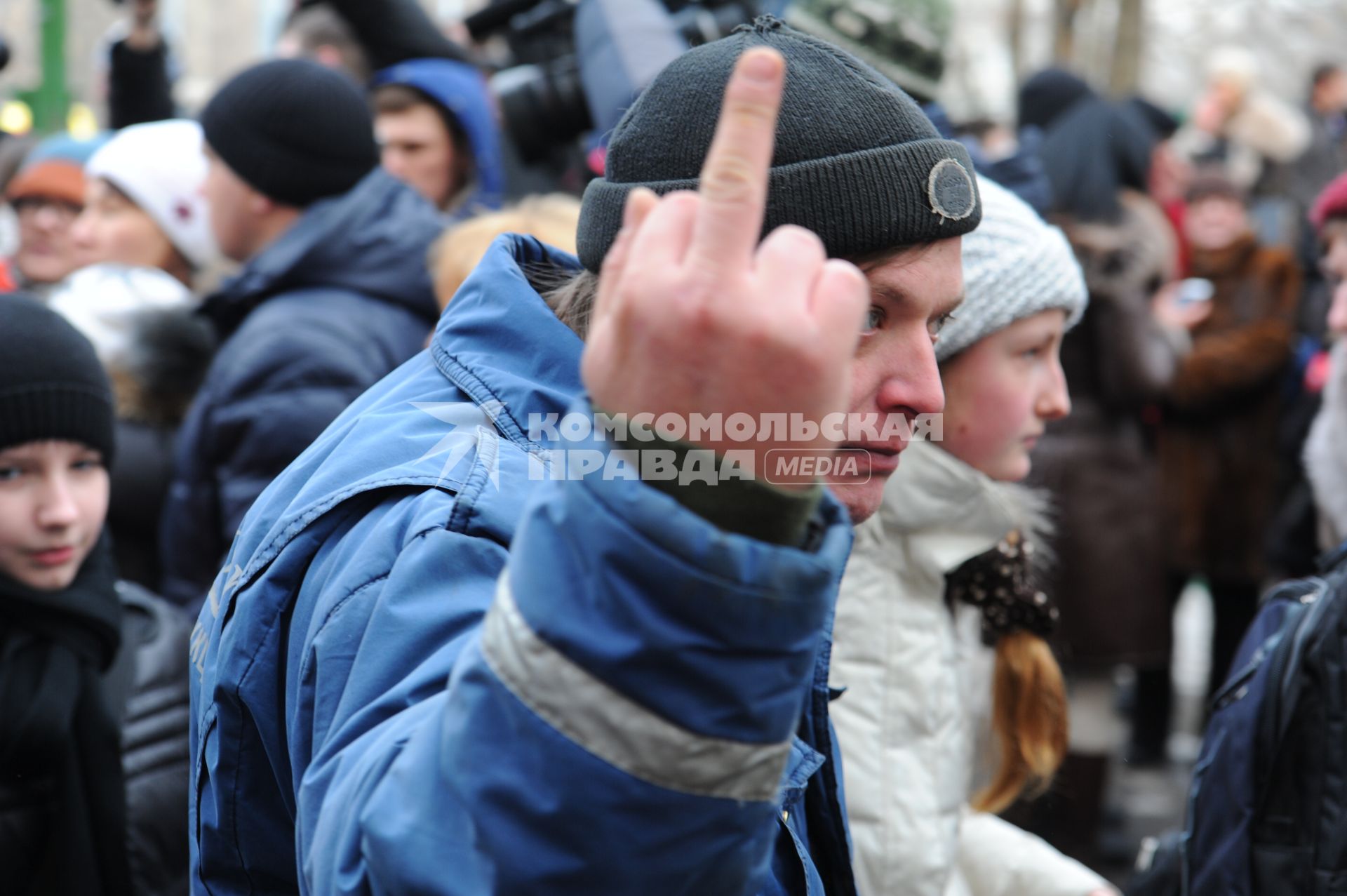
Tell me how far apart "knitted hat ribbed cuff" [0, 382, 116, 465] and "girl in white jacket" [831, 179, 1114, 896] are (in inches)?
56.0

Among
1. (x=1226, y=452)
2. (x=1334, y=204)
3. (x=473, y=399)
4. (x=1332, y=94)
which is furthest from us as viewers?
(x=1332, y=94)

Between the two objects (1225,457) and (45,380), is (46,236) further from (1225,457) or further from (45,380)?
(1225,457)

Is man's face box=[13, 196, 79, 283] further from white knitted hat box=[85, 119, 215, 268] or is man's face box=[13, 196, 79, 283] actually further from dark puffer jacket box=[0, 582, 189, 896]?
dark puffer jacket box=[0, 582, 189, 896]

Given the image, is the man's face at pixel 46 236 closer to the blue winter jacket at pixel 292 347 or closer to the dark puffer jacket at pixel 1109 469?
the blue winter jacket at pixel 292 347

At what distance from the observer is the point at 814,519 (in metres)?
1.02

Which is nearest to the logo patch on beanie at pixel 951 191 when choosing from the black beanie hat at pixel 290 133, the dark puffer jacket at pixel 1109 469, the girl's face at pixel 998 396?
the girl's face at pixel 998 396

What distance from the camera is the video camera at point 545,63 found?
450cm

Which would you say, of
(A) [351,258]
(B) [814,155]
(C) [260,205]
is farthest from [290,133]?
(B) [814,155]

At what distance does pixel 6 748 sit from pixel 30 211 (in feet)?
11.0

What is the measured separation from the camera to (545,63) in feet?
15.4

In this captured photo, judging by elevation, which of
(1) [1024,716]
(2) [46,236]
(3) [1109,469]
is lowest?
(3) [1109,469]

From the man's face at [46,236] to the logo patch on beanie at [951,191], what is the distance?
4280 mm

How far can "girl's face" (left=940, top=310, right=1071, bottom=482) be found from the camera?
97.8 inches

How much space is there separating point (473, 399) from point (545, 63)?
356 cm
